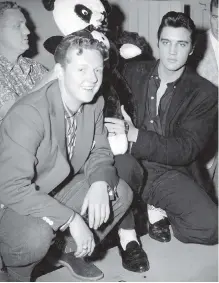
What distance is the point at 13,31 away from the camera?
5.50 feet

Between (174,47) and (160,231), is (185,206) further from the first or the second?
(174,47)

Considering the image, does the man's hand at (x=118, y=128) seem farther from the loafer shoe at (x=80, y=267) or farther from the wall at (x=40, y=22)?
the wall at (x=40, y=22)

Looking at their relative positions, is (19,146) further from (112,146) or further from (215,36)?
(215,36)

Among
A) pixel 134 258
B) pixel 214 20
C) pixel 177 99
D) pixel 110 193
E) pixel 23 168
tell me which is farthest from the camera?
pixel 214 20

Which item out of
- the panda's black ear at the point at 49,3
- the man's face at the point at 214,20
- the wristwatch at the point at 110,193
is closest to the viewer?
the wristwatch at the point at 110,193

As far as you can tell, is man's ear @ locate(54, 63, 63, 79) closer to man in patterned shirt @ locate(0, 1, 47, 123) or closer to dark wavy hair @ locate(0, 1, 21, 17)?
man in patterned shirt @ locate(0, 1, 47, 123)

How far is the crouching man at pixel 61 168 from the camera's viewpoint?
108 cm

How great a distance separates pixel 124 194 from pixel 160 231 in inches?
17.3

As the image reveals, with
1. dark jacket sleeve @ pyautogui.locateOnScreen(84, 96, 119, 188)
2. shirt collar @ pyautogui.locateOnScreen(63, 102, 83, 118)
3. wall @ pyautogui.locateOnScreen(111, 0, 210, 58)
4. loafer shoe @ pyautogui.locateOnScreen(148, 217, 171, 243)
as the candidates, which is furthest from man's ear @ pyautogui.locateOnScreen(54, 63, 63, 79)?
wall @ pyautogui.locateOnScreen(111, 0, 210, 58)

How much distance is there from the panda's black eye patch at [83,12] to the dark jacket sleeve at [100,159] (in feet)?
1.72

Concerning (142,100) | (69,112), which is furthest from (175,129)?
(69,112)

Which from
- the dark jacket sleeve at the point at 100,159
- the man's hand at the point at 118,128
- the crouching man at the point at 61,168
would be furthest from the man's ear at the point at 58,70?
the man's hand at the point at 118,128

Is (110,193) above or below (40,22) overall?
below

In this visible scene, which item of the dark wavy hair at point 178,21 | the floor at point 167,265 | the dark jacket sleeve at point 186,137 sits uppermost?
the dark wavy hair at point 178,21
